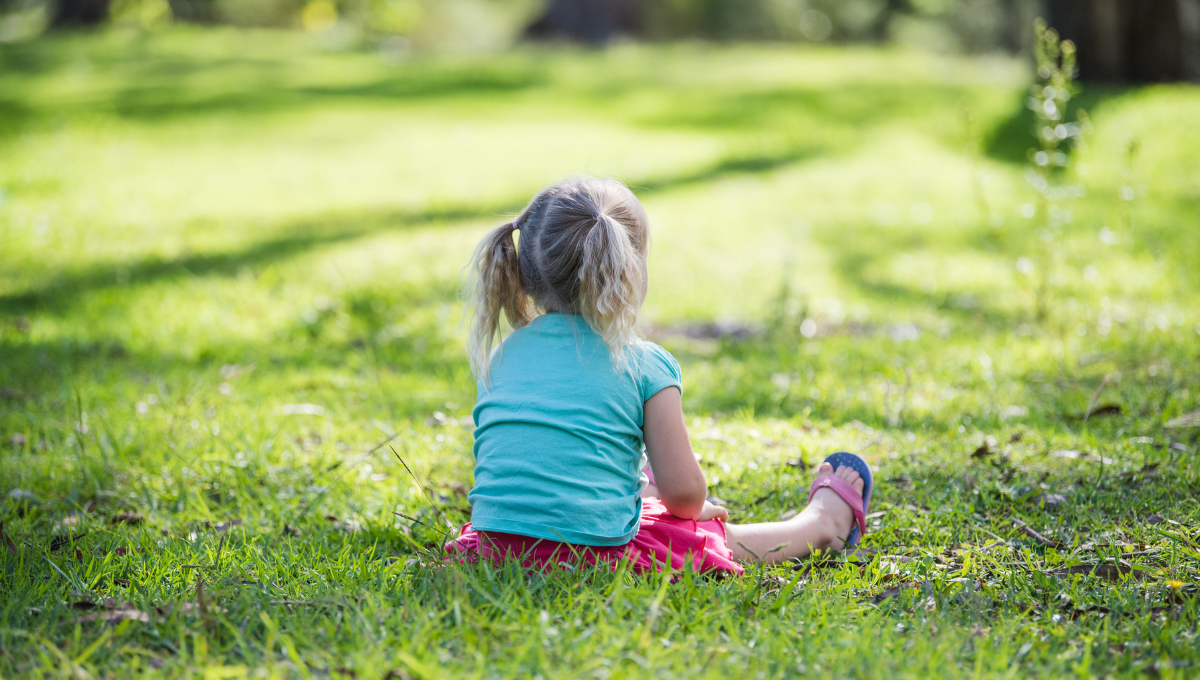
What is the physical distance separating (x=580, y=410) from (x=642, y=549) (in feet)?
1.48

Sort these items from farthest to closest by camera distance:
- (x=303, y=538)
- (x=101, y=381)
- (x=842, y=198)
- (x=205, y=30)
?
(x=205, y=30), (x=842, y=198), (x=101, y=381), (x=303, y=538)

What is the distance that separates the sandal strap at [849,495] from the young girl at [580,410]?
50 centimetres

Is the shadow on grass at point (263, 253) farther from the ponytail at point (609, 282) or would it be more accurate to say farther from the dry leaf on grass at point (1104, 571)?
the dry leaf on grass at point (1104, 571)

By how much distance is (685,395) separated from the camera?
4230 millimetres

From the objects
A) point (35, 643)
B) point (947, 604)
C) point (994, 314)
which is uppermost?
point (35, 643)

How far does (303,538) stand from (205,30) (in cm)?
1991

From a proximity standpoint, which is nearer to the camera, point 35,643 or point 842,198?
point 35,643

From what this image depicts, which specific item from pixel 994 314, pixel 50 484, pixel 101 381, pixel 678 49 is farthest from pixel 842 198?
pixel 678 49

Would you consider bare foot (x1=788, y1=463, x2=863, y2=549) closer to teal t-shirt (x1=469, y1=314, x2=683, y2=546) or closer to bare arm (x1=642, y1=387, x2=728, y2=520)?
bare arm (x1=642, y1=387, x2=728, y2=520)

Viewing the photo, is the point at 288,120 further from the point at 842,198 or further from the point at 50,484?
the point at 50,484

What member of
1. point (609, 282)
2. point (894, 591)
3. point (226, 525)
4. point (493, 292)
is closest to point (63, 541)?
point (226, 525)

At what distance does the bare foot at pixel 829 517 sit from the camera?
9.23 ft

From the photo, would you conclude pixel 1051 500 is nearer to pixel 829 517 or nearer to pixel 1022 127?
pixel 829 517

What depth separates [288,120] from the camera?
12.0 meters
